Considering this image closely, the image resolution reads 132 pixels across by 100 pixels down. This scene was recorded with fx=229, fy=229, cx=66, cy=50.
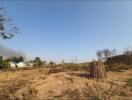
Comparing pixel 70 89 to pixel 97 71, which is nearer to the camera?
pixel 70 89

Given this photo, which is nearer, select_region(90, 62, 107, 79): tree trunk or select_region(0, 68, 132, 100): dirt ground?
select_region(0, 68, 132, 100): dirt ground

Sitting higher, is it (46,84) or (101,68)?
(101,68)

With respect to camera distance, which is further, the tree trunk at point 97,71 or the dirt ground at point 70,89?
the tree trunk at point 97,71

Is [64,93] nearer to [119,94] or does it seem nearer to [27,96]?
[27,96]

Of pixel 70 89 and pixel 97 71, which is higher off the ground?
pixel 97 71

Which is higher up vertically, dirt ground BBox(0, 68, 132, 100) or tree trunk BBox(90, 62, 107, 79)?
tree trunk BBox(90, 62, 107, 79)

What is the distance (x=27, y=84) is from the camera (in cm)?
1277

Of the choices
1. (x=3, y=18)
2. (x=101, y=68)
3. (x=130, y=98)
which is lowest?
(x=130, y=98)

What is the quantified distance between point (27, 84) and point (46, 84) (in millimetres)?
1191

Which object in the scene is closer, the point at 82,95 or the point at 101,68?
the point at 82,95

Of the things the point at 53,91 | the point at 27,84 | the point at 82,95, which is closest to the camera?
the point at 82,95

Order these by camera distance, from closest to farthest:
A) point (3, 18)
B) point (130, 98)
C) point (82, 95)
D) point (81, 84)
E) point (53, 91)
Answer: point (130, 98), point (82, 95), point (53, 91), point (81, 84), point (3, 18)

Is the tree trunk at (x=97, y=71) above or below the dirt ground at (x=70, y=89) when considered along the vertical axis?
above

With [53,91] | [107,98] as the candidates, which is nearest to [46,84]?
[53,91]
